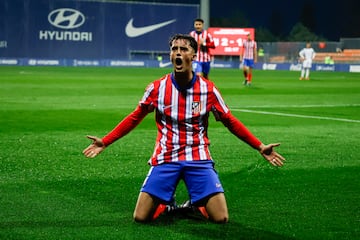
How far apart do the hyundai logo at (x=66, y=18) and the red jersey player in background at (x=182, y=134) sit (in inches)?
2287

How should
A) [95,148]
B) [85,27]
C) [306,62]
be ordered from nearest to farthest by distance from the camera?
[95,148] < [306,62] < [85,27]

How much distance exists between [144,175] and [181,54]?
277 cm

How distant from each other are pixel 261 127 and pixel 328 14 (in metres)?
137

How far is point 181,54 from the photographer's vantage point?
7.56 m

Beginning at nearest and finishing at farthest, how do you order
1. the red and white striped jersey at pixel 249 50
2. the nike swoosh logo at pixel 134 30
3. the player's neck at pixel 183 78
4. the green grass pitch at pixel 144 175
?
the green grass pitch at pixel 144 175
the player's neck at pixel 183 78
the red and white striped jersey at pixel 249 50
the nike swoosh logo at pixel 134 30

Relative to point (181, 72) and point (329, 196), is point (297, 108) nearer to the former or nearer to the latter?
point (329, 196)

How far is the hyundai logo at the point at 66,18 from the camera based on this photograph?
64.8 metres

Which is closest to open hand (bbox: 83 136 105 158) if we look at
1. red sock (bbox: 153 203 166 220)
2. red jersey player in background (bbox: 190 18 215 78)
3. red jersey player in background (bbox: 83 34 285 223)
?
red jersey player in background (bbox: 83 34 285 223)

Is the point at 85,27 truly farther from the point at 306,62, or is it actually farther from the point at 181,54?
the point at 181,54

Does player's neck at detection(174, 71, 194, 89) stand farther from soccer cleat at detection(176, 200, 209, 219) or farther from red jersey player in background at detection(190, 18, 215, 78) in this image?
red jersey player in background at detection(190, 18, 215, 78)

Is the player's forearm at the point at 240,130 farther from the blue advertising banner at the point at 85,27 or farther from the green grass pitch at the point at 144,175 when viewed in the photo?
the blue advertising banner at the point at 85,27

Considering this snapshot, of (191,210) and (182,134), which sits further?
(191,210)

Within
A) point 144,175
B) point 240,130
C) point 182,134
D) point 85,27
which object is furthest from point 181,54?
point 85,27

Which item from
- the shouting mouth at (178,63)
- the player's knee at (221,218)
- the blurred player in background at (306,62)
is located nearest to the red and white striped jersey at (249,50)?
the blurred player in background at (306,62)
